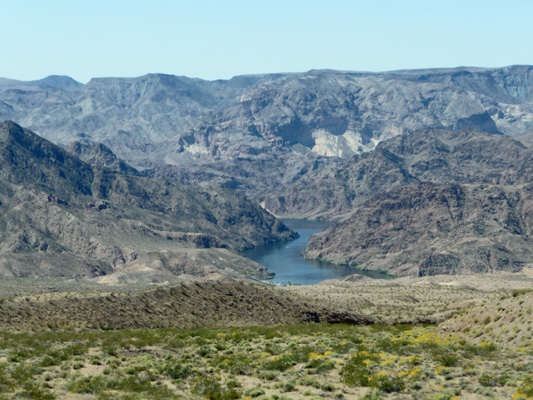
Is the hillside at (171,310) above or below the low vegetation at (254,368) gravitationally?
below

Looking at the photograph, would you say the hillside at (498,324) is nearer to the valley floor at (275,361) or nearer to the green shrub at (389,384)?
the valley floor at (275,361)

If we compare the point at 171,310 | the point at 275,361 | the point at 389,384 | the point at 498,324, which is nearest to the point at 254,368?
the point at 275,361

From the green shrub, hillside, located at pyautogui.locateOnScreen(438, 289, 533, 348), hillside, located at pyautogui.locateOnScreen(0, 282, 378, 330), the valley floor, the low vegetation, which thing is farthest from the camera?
hillside, located at pyautogui.locateOnScreen(0, 282, 378, 330)

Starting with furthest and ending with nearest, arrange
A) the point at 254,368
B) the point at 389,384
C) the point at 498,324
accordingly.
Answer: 1. the point at 498,324
2. the point at 254,368
3. the point at 389,384

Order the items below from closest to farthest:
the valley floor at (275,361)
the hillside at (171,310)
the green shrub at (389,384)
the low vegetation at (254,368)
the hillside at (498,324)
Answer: the low vegetation at (254,368) → the valley floor at (275,361) → the green shrub at (389,384) → the hillside at (498,324) → the hillside at (171,310)

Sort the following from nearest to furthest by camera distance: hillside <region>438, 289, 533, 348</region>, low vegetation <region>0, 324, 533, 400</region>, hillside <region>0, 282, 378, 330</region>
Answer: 1. low vegetation <region>0, 324, 533, 400</region>
2. hillside <region>438, 289, 533, 348</region>
3. hillside <region>0, 282, 378, 330</region>

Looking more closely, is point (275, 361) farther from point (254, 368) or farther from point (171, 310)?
point (171, 310)

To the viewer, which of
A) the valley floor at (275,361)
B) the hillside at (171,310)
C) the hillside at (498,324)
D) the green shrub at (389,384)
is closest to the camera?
the valley floor at (275,361)

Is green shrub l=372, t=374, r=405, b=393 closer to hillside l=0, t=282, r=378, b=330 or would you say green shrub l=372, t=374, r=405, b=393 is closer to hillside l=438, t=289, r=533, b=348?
hillside l=438, t=289, r=533, b=348

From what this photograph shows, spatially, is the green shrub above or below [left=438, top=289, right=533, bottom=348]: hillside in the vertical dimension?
above

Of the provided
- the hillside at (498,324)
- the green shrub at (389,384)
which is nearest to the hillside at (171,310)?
the hillside at (498,324)

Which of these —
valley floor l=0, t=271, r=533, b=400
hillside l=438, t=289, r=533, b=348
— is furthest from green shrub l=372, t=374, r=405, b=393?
hillside l=438, t=289, r=533, b=348

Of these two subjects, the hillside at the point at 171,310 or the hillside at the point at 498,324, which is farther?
the hillside at the point at 171,310

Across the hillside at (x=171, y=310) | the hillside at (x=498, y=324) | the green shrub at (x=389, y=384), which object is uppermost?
the green shrub at (x=389, y=384)
